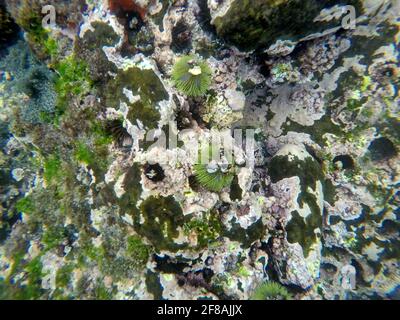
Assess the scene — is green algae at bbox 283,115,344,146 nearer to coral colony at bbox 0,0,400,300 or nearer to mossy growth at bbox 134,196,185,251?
coral colony at bbox 0,0,400,300

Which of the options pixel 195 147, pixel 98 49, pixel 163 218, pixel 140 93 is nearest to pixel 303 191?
pixel 195 147

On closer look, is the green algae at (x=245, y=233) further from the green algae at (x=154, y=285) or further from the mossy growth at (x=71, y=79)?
the mossy growth at (x=71, y=79)

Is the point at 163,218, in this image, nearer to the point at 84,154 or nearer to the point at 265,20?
the point at 84,154

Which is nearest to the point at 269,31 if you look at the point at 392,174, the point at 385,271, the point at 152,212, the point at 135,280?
the point at 152,212

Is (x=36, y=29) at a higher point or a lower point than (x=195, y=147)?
higher

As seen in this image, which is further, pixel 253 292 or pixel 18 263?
pixel 18 263

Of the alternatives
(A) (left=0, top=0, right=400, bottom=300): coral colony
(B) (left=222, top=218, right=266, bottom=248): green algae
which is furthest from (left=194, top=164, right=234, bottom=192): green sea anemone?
(B) (left=222, top=218, right=266, bottom=248): green algae

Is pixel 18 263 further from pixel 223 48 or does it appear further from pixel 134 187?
pixel 223 48
